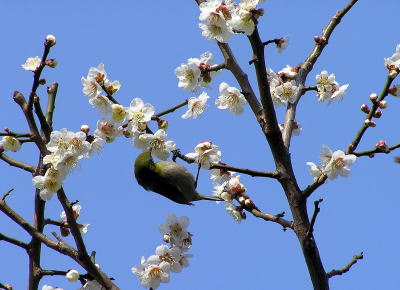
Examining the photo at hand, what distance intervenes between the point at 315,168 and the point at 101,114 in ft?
4.95

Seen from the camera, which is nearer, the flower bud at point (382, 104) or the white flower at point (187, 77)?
the flower bud at point (382, 104)

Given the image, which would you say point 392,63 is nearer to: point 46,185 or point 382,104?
point 382,104

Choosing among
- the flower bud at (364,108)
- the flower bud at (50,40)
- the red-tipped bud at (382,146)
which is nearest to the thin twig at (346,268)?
the red-tipped bud at (382,146)

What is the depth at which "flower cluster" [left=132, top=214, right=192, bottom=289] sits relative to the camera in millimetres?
4004

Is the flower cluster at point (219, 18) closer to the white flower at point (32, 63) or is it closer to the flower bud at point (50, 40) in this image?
the flower bud at point (50, 40)

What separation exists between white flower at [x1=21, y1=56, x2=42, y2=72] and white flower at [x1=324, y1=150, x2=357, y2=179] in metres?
2.05

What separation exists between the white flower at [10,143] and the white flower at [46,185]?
36 centimetres

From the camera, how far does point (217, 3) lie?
368cm

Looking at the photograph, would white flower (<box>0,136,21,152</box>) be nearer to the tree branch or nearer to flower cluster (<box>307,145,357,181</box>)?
the tree branch

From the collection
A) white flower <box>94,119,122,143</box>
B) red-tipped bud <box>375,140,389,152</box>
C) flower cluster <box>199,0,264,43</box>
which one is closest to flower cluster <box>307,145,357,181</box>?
red-tipped bud <box>375,140,389,152</box>

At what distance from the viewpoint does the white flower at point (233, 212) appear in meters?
4.27

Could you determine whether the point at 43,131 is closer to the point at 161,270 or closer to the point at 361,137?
the point at 161,270

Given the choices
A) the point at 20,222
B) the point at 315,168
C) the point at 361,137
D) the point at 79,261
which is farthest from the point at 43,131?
the point at 361,137

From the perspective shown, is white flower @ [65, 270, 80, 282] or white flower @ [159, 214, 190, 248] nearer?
white flower @ [65, 270, 80, 282]
